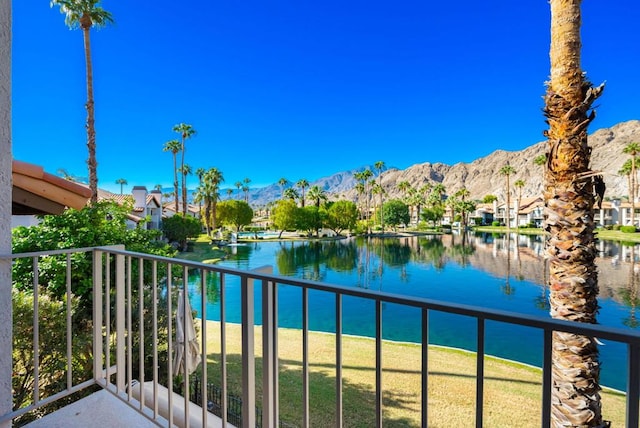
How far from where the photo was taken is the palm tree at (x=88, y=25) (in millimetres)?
13852

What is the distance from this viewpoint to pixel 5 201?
5.67 ft

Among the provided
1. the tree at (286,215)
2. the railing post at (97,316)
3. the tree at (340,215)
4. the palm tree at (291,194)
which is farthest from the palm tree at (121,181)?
the railing post at (97,316)

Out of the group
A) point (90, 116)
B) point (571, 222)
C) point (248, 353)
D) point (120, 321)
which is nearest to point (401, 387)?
point (571, 222)

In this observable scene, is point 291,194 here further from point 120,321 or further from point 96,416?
point 96,416

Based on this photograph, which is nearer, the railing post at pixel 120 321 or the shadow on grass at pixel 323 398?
the railing post at pixel 120 321

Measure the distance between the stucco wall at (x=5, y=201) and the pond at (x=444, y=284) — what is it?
2.08 metres

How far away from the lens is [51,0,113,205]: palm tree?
13852mm

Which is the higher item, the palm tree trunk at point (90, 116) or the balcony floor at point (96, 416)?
the palm tree trunk at point (90, 116)

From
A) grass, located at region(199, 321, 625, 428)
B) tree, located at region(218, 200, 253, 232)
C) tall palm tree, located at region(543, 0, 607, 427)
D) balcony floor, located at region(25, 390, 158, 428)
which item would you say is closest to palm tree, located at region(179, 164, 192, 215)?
tree, located at region(218, 200, 253, 232)

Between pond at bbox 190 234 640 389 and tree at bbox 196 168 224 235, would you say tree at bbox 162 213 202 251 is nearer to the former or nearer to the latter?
pond at bbox 190 234 640 389

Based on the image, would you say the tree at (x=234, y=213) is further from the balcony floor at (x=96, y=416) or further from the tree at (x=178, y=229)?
the balcony floor at (x=96, y=416)

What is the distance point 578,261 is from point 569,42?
93.3 inches

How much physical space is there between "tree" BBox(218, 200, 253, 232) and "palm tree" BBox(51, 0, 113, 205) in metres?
33.1

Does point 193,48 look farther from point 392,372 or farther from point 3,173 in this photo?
point 3,173
